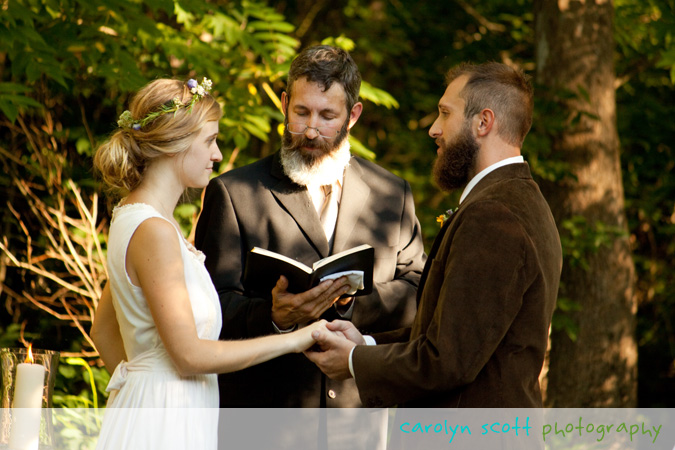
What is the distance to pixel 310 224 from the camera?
337cm

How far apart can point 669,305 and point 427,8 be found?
4.34m

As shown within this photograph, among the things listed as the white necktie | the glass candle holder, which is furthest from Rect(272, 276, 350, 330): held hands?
the glass candle holder

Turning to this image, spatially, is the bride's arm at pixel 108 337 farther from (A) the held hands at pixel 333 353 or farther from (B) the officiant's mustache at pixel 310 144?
(B) the officiant's mustache at pixel 310 144

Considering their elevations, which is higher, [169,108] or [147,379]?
[169,108]

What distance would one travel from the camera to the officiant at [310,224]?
325 centimetres

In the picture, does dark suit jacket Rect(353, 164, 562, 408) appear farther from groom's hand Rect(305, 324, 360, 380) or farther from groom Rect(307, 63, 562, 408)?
groom's hand Rect(305, 324, 360, 380)

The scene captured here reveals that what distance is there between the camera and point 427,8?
7.88 metres

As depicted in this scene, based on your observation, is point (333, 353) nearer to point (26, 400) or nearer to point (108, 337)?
point (108, 337)

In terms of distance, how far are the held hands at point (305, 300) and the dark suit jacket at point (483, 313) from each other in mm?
372

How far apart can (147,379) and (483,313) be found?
113 centimetres

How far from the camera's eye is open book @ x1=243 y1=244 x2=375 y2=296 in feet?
9.07

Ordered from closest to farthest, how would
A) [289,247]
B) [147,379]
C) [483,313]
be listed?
[483,313]
[147,379]
[289,247]

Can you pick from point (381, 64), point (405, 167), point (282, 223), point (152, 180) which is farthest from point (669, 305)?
point (152, 180)

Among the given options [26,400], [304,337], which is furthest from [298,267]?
[26,400]
